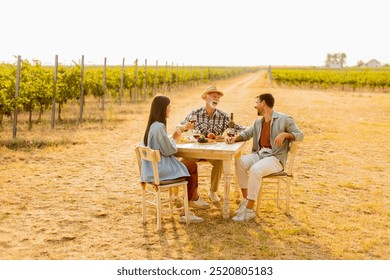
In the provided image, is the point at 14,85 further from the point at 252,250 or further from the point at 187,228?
the point at 252,250

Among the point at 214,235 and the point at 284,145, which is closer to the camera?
the point at 214,235

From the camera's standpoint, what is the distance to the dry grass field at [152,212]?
176 inches

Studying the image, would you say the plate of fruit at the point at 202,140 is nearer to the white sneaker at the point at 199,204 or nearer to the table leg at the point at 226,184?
the table leg at the point at 226,184

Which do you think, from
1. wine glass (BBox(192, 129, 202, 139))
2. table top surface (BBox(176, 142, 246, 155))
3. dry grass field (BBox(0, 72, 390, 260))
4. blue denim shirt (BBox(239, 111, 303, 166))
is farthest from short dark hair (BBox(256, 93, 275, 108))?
dry grass field (BBox(0, 72, 390, 260))

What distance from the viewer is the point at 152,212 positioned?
222 inches

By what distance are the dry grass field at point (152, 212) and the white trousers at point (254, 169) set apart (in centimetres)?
41

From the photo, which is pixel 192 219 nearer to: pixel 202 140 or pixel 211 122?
pixel 202 140

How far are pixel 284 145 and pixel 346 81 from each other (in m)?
33.4

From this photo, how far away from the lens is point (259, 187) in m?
5.24

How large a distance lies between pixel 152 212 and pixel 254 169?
1.34 metres

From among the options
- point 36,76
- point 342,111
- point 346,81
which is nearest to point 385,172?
point 36,76

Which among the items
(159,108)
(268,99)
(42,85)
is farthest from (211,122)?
(42,85)

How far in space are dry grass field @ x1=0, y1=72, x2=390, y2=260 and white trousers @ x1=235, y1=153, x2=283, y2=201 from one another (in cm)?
41

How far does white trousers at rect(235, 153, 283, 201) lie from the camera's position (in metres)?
5.19
